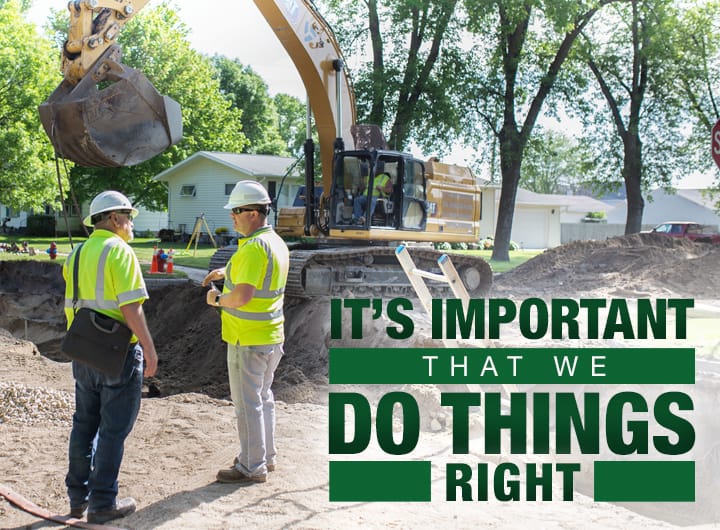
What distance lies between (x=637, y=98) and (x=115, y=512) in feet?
104

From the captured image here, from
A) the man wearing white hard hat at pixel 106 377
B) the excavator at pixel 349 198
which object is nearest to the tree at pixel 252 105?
the excavator at pixel 349 198

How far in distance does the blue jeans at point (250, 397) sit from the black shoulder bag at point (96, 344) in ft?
2.78

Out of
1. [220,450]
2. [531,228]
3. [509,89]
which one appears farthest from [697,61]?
[220,450]

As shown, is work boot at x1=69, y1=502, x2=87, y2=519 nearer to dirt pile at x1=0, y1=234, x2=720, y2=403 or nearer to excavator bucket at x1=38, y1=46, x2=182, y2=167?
dirt pile at x1=0, y1=234, x2=720, y2=403

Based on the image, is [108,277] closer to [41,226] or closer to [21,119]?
[21,119]

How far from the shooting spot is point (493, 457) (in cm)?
645

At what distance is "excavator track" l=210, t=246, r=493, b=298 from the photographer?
12.6 meters

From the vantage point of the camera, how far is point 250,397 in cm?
538

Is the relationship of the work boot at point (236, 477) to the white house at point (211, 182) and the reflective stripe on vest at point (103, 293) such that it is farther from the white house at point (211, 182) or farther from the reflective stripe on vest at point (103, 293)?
the white house at point (211, 182)

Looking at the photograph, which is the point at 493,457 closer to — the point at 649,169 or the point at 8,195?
the point at 8,195

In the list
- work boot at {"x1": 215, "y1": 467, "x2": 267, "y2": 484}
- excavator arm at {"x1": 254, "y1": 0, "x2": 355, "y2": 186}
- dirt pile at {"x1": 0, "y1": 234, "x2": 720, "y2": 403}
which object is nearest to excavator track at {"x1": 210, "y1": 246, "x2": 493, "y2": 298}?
dirt pile at {"x1": 0, "y1": 234, "x2": 720, "y2": 403}

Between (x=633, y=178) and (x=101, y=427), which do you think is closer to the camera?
(x=101, y=427)

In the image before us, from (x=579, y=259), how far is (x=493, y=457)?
15.2 m

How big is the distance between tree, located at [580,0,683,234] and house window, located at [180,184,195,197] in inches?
780
